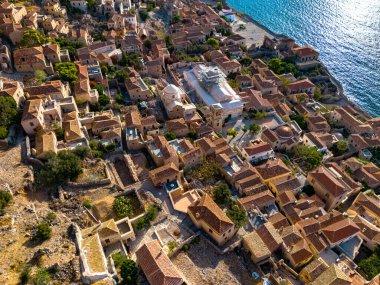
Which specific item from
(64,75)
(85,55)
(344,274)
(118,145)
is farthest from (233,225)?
(85,55)

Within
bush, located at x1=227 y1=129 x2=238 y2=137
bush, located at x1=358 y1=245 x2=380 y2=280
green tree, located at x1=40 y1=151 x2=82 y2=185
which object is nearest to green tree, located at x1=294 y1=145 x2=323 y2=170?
bush, located at x1=227 y1=129 x2=238 y2=137

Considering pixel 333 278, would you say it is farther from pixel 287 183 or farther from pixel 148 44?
pixel 148 44

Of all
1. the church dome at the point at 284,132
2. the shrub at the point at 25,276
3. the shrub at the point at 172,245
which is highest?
the shrub at the point at 25,276

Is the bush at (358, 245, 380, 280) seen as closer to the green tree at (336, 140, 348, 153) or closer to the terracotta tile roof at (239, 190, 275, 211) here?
the terracotta tile roof at (239, 190, 275, 211)

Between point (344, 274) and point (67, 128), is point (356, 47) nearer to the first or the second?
point (344, 274)

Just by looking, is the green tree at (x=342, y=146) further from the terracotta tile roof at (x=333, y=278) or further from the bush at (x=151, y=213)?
the bush at (x=151, y=213)

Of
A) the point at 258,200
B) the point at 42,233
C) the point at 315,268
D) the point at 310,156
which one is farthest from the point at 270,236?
the point at 42,233

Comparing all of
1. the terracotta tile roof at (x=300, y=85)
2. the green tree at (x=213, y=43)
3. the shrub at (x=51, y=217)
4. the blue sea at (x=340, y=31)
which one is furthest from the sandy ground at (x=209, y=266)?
the blue sea at (x=340, y=31)

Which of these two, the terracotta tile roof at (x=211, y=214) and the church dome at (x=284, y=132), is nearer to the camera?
the terracotta tile roof at (x=211, y=214)

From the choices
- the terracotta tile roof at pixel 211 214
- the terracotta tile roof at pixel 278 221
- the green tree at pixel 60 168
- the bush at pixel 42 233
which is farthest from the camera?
the terracotta tile roof at pixel 278 221
